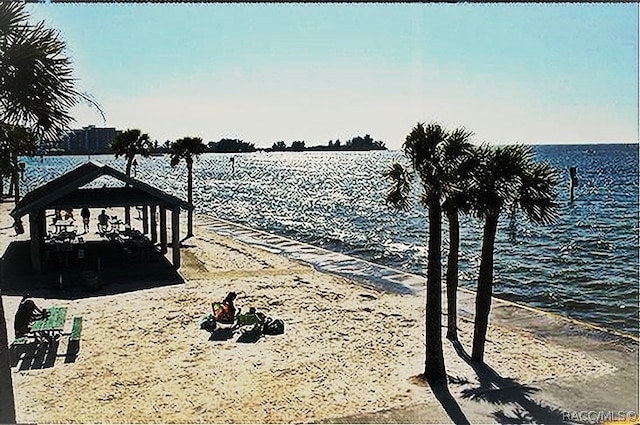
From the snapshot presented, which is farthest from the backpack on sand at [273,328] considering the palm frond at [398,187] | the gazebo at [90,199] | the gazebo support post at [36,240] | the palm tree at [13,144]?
the gazebo support post at [36,240]

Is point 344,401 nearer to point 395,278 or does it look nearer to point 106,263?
point 395,278

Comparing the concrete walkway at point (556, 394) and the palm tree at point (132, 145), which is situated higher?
the palm tree at point (132, 145)

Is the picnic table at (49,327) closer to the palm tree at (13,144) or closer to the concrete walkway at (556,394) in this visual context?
the concrete walkway at (556,394)

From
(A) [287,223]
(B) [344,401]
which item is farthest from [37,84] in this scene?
(A) [287,223]

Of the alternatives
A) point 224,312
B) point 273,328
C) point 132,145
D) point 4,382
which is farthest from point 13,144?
point 132,145

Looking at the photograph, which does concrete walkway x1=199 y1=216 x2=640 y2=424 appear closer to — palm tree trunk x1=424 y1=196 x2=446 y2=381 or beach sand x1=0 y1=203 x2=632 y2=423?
beach sand x1=0 y1=203 x2=632 y2=423

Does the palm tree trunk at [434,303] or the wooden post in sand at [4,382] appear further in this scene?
the palm tree trunk at [434,303]

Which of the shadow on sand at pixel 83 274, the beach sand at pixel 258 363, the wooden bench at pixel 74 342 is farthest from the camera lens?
the shadow on sand at pixel 83 274

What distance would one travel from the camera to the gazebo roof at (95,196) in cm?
1653

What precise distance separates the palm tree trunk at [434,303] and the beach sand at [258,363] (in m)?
0.38

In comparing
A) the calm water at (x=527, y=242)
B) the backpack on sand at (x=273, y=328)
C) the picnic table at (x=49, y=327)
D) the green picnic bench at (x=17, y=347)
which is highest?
the picnic table at (x=49, y=327)

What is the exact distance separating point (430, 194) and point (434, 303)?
5.95 feet

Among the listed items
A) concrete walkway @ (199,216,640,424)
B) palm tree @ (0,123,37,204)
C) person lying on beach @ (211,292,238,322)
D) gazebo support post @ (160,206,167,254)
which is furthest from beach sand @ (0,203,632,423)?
gazebo support post @ (160,206,167,254)

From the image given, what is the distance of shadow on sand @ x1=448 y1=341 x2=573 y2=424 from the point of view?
7.51 meters
